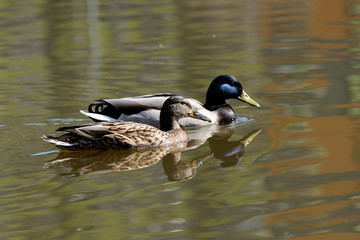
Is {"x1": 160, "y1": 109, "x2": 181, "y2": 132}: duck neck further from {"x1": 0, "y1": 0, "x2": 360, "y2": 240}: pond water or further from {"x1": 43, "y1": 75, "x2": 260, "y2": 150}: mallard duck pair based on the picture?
{"x1": 0, "y1": 0, "x2": 360, "y2": 240}: pond water

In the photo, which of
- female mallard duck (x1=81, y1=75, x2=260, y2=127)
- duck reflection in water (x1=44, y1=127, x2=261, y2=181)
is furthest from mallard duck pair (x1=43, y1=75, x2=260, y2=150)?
duck reflection in water (x1=44, y1=127, x2=261, y2=181)

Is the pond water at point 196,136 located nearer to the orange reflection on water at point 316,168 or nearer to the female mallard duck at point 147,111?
the orange reflection on water at point 316,168

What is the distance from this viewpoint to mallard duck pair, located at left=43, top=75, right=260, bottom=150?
8.75 m

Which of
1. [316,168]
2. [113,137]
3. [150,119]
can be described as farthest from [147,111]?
[316,168]

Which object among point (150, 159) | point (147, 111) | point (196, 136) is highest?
point (147, 111)

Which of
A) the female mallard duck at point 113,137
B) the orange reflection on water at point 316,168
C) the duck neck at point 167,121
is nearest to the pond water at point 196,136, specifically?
the orange reflection on water at point 316,168

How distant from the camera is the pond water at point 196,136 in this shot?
6281 millimetres

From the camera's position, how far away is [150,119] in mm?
10359

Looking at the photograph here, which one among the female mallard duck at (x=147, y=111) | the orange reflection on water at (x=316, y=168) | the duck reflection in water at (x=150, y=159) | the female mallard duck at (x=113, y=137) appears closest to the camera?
the orange reflection on water at (x=316, y=168)

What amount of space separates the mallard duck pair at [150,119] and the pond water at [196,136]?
0.18m

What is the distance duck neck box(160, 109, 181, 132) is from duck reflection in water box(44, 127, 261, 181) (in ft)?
0.98

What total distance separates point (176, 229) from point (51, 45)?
40.1 feet

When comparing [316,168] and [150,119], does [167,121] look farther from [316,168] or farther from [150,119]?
[316,168]

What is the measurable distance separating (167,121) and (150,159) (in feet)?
3.67
